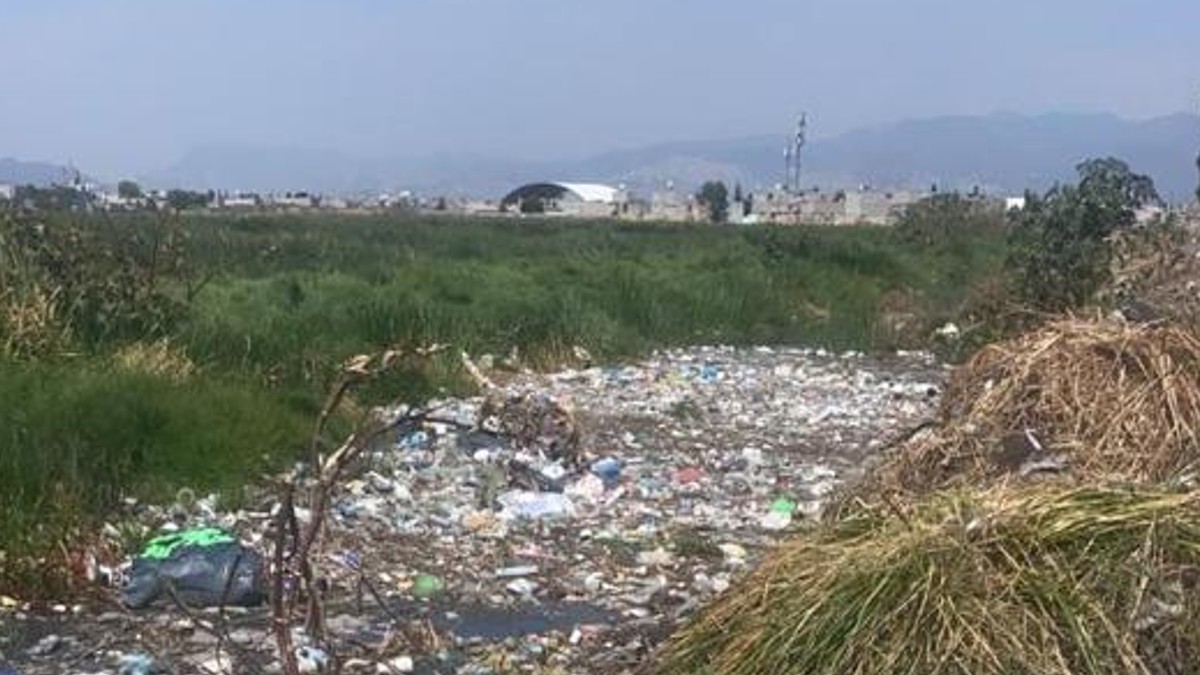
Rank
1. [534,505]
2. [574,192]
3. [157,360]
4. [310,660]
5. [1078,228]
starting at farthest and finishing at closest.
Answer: [574,192] → [1078,228] → [157,360] → [534,505] → [310,660]

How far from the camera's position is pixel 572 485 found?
841 cm

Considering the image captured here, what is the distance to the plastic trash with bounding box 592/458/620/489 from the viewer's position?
338 inches

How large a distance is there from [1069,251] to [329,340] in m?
7.13

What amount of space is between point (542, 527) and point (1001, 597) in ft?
12.7

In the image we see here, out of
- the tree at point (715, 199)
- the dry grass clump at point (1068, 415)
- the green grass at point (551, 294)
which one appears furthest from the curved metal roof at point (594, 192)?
the dry grass clump at point (1068, 415)

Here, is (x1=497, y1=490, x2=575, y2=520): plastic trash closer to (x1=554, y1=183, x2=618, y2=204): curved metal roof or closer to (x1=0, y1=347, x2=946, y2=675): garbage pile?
(x1=0, y1=347, x2=946, y2=675): garbage pile

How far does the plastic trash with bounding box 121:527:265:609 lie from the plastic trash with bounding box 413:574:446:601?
642 millimetres

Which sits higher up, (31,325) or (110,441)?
(31,325)

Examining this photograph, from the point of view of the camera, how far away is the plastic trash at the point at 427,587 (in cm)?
633

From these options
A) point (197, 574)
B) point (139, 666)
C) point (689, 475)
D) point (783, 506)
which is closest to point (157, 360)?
point (689, 475)

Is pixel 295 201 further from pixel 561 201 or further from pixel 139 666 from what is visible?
pixel 139 666

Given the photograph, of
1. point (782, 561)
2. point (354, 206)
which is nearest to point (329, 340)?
point (782, 561)

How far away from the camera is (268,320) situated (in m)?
11.8

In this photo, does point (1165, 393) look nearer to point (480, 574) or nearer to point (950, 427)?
point (950, 427)
